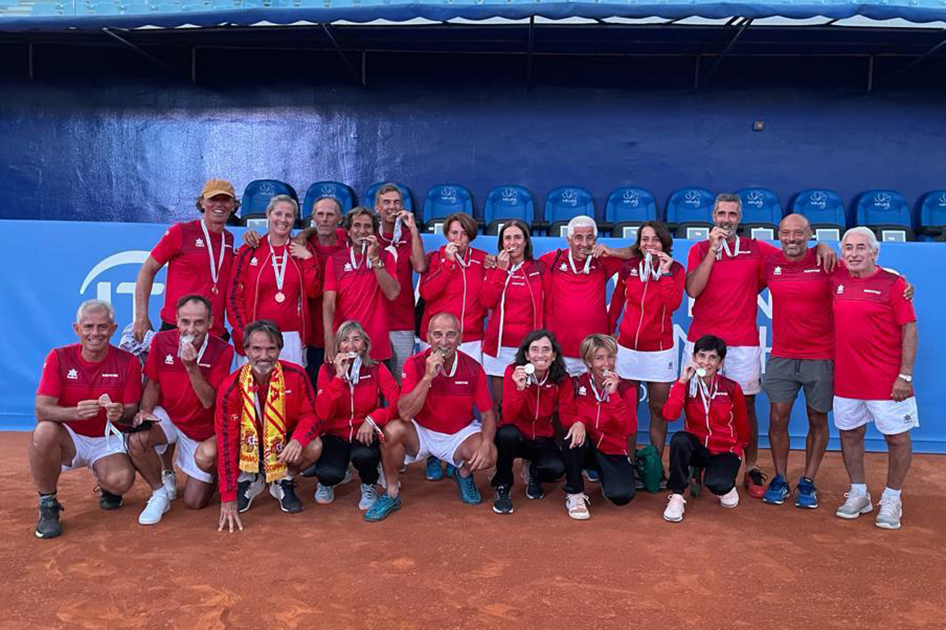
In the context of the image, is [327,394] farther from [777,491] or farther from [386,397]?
[777,491]

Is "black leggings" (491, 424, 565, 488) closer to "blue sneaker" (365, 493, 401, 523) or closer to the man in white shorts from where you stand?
the man in white shorts

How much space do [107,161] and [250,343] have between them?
652 centimetres

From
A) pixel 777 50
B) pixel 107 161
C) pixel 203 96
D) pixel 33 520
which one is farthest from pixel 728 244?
pixel 107 161

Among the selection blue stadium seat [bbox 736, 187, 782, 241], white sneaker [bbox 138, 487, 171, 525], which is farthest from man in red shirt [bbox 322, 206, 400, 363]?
blue stadium seat [bbox 736, 187, 782, 241]

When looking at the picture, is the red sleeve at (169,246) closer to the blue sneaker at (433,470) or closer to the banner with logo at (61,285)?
the banner with logo at (61,285)

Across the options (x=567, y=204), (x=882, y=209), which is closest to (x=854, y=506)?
(x=567, y=204)

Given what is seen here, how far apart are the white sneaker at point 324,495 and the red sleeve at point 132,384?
1087 mm

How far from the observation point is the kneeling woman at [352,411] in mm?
4035

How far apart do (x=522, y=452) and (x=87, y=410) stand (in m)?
2.28

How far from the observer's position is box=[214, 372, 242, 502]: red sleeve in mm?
3758

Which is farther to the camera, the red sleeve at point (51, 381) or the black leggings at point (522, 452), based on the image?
the black leggings at point (522, 452)

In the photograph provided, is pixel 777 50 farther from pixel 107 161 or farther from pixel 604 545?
pixel 107 161

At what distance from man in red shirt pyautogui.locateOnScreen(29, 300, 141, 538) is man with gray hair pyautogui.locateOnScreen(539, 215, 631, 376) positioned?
7.93 feet

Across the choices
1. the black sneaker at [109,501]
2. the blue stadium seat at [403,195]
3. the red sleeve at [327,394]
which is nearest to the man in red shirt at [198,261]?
the red sleeve at [327,394]
